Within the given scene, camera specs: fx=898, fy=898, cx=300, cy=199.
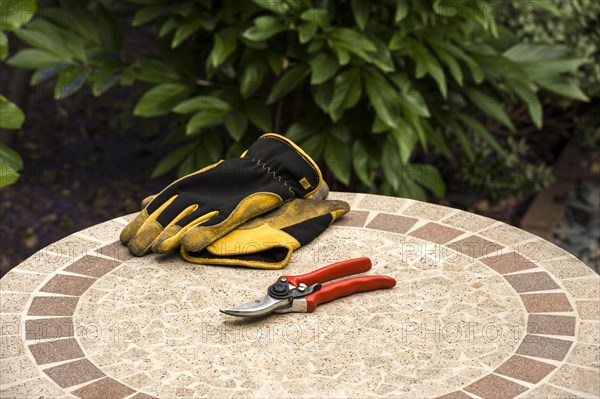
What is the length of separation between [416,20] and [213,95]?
36.8 inches

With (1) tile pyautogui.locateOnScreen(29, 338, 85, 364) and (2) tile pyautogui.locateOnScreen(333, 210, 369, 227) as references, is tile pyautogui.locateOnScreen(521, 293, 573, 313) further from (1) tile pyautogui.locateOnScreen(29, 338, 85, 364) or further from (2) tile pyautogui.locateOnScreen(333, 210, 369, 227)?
(1) tile pyautogui.locateOnScreen(29, 338, 85, 364)

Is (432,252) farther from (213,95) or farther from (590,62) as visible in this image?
(590,62)

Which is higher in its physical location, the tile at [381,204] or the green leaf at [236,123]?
the tile at [381,204]

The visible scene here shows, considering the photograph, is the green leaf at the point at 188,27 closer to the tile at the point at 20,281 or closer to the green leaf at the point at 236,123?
the green leaf at the point at 236,123

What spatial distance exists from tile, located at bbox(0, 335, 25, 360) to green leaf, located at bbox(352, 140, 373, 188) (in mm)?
2216

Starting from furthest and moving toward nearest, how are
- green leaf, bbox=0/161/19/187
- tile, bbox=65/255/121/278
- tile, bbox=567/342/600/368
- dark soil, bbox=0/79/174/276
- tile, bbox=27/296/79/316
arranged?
1. dark soil, bbox=0/79/174/276
2. green leaf, bbox=0/161/19/187
3. tile, bbox=65/255/121/278
4. tile, bbox=27/296/79/316
5. tile, bbox=567/342/600/368

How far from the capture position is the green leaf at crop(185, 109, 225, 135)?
12.3 ft

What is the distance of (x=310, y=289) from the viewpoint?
204 cm

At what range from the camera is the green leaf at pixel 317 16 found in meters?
3.61

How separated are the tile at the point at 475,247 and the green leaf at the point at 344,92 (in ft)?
4.48

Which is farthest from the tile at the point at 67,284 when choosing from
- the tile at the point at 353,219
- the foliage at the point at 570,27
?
the foliage at the point at 570,27

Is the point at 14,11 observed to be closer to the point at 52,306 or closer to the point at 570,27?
the point at 52,306

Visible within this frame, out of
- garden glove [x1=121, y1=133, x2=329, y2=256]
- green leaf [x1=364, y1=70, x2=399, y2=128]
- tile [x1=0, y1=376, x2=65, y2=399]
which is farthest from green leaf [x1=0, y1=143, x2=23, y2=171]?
tile [x1=0, y1=376, x2=65, y2=399]

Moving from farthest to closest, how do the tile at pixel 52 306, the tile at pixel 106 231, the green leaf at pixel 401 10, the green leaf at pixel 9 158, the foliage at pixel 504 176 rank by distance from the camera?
1. the foliage at pixel 504 176
2. the green leaf at pixel 401 10
3. the green leaf at pixel 9 158
4. the tile at pixel 106 231
5. the tile at pixel 52 306
